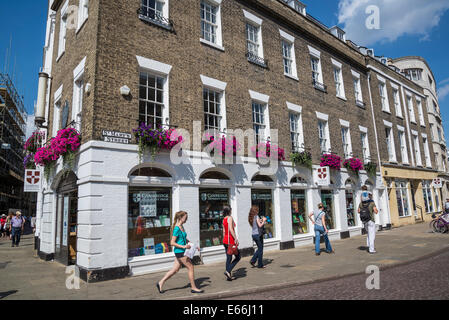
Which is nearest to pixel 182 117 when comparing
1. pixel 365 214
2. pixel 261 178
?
pixel 261 178

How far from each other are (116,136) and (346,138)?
1384cm

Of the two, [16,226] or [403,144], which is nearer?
[16,226]

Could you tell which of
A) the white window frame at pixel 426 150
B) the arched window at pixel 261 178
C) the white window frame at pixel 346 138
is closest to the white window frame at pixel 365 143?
the white window frame at pixel 346 138

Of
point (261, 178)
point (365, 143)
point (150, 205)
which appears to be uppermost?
point (365, 143)

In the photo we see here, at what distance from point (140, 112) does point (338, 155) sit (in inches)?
454

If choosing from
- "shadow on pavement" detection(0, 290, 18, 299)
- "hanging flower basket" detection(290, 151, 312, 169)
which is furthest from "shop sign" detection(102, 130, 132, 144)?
"hanging flower basket" detection(290, 151, 312, 169)

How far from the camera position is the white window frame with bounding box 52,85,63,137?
12.0 meters

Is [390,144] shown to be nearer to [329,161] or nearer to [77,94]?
[329,161]

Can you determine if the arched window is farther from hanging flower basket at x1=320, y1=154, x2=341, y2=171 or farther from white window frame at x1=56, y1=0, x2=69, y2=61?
white window frame at x1=56, y1=0, x2=69, y2=61

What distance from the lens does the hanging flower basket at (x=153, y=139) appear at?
28.7ft

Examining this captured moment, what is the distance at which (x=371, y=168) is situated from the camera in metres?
18.4

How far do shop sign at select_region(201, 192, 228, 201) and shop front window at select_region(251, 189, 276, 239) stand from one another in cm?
151

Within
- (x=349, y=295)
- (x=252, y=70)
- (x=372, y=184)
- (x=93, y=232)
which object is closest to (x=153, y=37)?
Answer: (x=252, y=70)

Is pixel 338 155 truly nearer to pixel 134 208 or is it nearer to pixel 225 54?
pixel 225 54
